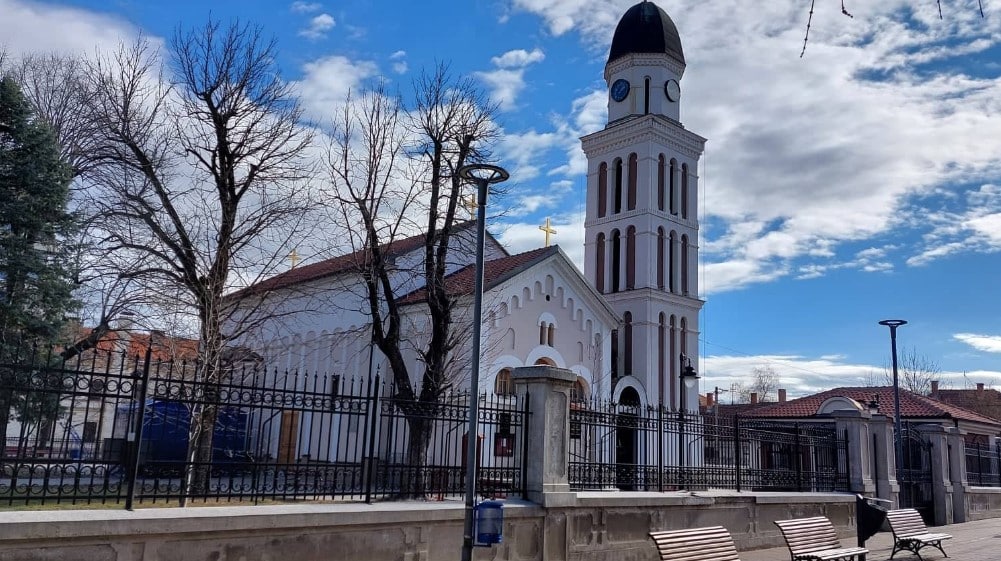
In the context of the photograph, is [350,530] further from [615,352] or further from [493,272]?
[615,352]

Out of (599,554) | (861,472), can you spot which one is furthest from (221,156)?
(861,472)

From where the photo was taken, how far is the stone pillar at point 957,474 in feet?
75.3

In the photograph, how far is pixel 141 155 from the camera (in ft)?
54.6

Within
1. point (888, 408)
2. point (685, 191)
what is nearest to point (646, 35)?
point (685, 191)

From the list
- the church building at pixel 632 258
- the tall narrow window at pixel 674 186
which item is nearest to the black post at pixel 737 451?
the church building at pixel 632 258

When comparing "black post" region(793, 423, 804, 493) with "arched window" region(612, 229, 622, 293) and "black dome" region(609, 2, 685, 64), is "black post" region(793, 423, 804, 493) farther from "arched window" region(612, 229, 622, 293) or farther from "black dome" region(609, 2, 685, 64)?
"black dome" region(609, 2, 685, 64)

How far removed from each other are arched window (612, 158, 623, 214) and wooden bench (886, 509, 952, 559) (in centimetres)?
2793

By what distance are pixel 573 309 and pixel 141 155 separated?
17.6m

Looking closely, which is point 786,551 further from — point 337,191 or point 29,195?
point 29,195

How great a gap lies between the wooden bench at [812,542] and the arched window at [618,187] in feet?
99.3

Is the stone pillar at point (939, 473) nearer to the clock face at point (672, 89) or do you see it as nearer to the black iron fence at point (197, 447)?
the black iron fence at point (197, 447)

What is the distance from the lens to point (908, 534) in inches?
546

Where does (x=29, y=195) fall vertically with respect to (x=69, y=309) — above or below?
above

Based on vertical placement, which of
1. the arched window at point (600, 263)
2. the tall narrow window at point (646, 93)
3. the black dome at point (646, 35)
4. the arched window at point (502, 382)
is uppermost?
the black dome at point (646, 35)
